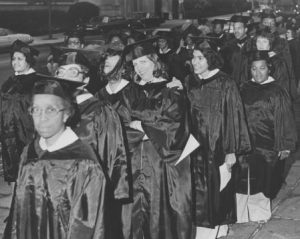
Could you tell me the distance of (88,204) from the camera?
3336 mm

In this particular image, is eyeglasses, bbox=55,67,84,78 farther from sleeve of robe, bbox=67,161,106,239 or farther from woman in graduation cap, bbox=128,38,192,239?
sleeve of robe, bbox=67,161,106,239

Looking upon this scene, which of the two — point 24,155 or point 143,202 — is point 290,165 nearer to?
point 143,202

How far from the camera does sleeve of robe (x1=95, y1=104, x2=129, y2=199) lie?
178 inches

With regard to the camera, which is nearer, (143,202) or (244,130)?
(143,202)

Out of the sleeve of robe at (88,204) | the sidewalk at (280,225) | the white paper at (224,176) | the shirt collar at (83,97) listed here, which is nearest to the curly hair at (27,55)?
the shirt collar at (83,97)

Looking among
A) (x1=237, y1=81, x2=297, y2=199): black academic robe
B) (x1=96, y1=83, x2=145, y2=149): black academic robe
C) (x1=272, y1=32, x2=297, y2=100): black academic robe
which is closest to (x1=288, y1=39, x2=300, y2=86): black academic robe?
(x1=272, y1=32, x2=297, y2=100): black academic robe

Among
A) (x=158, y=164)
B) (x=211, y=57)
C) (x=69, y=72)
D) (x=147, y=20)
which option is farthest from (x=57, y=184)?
(x=147, y=20)

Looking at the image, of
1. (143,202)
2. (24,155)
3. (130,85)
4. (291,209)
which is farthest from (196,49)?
(24,155)

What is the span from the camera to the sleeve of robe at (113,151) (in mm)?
4520

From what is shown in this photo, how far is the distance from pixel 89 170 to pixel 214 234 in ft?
8.98

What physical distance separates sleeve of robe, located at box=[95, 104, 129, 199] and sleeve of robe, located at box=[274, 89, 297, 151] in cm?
217

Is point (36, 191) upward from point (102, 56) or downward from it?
downward

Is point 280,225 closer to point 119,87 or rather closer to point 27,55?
point 119,87

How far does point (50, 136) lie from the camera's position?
341 cm
